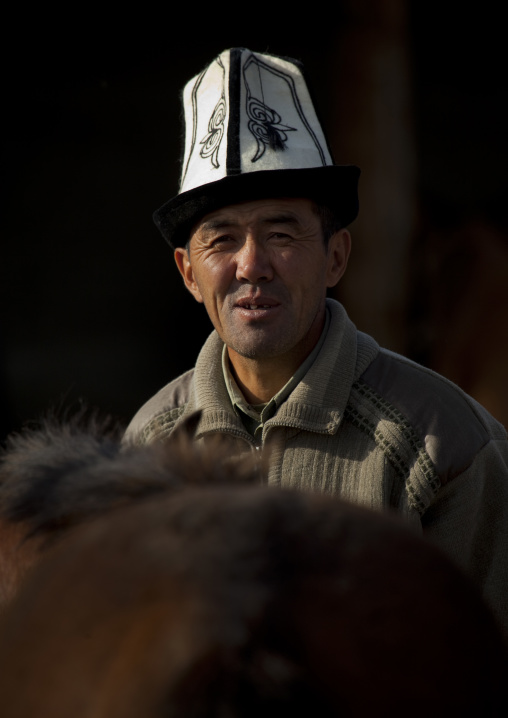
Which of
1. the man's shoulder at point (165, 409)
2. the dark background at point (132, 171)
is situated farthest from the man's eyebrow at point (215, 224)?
the dark background at point (132, 171)

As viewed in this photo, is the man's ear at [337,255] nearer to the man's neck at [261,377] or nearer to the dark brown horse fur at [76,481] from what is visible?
the man's neck at [261,377]

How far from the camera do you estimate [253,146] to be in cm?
197

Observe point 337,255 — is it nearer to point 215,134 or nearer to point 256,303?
point 256,303

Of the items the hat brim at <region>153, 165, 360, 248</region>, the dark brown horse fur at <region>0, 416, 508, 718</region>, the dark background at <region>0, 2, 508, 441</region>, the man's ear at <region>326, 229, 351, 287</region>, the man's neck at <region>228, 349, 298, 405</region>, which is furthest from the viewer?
the dark background at <region>0, 2, 508, 441</region>

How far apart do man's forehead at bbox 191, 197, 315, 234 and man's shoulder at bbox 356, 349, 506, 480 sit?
42cm

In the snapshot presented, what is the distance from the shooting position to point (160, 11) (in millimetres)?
→ 4281

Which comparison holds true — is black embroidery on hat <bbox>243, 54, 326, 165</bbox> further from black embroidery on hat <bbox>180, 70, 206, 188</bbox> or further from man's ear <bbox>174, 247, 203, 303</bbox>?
man's ear <bbox>174, 247, 203, 303</bbox>

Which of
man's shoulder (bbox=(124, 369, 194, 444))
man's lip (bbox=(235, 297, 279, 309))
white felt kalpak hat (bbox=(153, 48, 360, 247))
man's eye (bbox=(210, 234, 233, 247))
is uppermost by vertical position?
white felt kalpak hat (bbox=(153, 48, 360, 247))

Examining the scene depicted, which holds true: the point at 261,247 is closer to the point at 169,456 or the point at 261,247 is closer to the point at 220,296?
the point at 220,296

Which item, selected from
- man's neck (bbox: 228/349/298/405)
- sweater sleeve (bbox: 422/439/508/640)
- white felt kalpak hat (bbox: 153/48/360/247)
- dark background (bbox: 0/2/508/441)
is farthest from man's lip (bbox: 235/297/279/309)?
dark background (bbox: 0/2/508/441)

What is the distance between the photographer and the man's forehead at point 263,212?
Result: 6.46ft

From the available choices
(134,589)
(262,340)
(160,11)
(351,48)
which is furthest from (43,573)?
(160,11)

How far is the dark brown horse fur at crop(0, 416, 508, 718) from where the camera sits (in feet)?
1.89

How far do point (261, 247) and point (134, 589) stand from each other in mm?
1444
